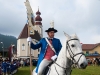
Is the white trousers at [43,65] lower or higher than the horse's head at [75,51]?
lower

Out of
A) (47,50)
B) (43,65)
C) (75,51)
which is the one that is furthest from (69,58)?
(47,50)

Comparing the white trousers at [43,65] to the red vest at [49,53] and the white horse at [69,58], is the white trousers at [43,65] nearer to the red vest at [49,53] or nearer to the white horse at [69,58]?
the red vest at [49,53]

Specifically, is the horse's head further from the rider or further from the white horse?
the rider

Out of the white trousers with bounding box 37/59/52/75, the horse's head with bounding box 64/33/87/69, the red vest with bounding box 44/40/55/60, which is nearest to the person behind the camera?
the horse's head with bounding box 64/33/87/69

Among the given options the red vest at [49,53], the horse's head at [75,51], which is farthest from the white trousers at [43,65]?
the horse's head at [75,51]

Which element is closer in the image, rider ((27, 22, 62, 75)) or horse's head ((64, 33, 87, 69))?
horse's head ((64, 33, 87, 69))

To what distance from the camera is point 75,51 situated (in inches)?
210

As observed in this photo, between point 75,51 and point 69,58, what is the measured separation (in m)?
0.35

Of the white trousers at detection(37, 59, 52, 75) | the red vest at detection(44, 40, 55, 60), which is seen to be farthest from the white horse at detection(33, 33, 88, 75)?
the red vest at detection(44, 40, 55, 60)

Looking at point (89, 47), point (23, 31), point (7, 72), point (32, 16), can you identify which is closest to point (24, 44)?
point (23, 31)

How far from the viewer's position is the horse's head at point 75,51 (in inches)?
201

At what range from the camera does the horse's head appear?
5098 mm

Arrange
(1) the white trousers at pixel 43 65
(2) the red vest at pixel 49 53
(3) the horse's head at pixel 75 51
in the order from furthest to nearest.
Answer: (2) the red vest at pixel 49 53 < (1) the white trousers at pixel 43 65 < (3) the horse's head at pixel 75 51

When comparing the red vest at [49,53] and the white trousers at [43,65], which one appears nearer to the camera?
the white trousers at [43,65]
